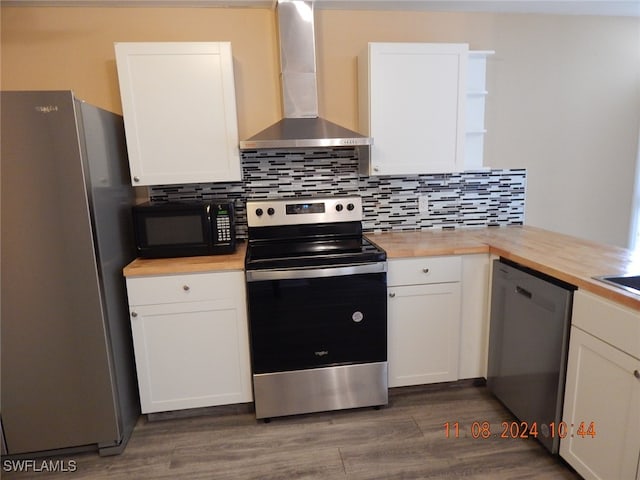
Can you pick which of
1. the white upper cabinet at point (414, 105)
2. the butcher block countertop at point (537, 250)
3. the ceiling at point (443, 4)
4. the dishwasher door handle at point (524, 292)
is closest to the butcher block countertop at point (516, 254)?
the butcher block countertop at point (537, 250)

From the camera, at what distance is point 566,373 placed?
1.53 m

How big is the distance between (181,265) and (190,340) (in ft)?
1.32

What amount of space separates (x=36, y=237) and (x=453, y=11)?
2641 millimetres

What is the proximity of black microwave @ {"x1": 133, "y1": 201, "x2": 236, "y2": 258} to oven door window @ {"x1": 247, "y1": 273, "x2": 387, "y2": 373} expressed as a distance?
1.17 ft

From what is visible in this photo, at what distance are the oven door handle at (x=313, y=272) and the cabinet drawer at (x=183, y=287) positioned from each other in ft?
0.42

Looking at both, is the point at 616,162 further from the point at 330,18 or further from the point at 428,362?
the point at 330,18

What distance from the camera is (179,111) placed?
1.96 metres

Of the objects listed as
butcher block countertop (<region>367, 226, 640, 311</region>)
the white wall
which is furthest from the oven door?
the white wall

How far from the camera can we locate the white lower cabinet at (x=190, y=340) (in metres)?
1.87

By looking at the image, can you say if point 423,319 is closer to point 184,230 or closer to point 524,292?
point 524,292

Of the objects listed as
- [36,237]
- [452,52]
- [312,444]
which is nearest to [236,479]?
[312,444]

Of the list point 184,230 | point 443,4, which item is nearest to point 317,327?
point 184,230

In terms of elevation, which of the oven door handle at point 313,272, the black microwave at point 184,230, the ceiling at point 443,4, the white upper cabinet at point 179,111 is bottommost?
the oven door handle at point 313,272

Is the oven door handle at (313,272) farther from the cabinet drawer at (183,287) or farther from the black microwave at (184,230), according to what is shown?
the black microwave at (184,230)
